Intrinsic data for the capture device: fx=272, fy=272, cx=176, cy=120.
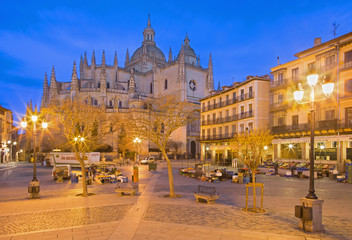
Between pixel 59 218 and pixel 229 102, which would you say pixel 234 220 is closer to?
pixel 59 218

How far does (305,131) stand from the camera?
27.2 metres

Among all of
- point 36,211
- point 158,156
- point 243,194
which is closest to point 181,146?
point 158,156

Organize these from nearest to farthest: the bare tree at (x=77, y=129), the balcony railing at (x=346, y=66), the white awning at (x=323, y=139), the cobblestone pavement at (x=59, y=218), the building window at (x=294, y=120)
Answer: the cobblestone pavement at (x=59, y=218), the bare tree at (x=77, y=129), the white awning at (x=323, y=139), the balcony railing at (x=346, y=66), the building window at (x=294, y=120)

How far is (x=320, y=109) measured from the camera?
26344 millimetres

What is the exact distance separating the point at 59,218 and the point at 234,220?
19.3ft

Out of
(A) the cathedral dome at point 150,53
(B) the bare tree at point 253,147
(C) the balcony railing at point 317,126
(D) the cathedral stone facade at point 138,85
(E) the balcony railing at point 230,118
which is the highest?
(A) the cathedral dome at point 150,53

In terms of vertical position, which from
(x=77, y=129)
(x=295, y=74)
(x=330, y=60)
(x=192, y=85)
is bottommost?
(x=77, y=129)

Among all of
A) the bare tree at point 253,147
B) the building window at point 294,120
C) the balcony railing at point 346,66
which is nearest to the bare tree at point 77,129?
the bare tree at point 253,147

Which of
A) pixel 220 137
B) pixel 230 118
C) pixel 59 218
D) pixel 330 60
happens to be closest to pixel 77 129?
pixel 59 218

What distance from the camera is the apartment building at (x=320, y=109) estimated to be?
2392cm

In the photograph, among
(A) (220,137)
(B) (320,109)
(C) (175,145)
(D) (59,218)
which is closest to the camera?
(D) (59,218)

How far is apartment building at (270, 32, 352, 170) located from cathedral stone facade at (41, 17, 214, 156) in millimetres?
33884

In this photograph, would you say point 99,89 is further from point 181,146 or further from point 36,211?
point 36,211

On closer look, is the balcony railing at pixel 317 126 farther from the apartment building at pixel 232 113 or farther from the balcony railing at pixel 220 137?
the balcony railing at pixel 220 137
